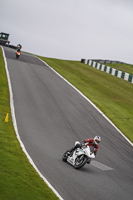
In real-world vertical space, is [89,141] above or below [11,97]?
above

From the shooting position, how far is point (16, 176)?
11234 mm

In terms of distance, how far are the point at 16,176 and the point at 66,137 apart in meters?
7.99

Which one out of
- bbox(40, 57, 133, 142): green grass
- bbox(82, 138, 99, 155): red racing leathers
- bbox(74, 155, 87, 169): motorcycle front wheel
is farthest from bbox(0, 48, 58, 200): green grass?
bbox(40, 57, 133, 142): green grass

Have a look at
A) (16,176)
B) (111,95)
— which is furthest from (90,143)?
(111,95)

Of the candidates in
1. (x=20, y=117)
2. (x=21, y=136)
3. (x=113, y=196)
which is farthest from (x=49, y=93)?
(x=113, y=196)

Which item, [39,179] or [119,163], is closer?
[39,179]

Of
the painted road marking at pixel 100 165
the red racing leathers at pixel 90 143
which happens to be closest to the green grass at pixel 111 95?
the painted road marking at pixel 100 165

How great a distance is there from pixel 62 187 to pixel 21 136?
5.97 metres

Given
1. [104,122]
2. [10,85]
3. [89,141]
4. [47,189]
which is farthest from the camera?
[10,85]

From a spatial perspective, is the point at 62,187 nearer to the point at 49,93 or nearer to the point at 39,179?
the point at 39,179

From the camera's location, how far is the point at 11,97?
25234 millimetres

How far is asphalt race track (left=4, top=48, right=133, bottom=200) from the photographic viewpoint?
12.6m

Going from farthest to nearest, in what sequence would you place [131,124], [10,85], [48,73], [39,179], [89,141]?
[48,73], [10,85], [131,124], [89,141], [39,179]

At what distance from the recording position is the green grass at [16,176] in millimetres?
9812
